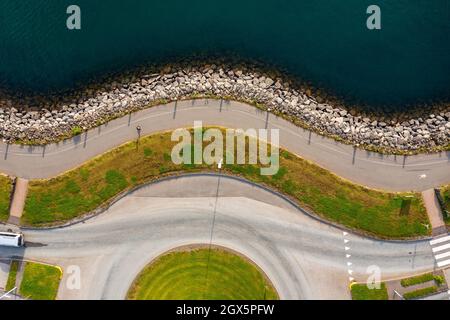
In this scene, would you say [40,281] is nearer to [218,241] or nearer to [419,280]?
[218,241]

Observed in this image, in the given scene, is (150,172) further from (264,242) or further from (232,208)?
(264,242)

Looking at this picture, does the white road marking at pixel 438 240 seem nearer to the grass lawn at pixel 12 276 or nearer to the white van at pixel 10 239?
the white van at pixel 10 239

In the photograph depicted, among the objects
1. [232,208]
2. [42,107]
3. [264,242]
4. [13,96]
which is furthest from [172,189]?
[13,96]

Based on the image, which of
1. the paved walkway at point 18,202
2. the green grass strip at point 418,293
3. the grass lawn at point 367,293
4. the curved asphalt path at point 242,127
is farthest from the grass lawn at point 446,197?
the paved walkway at point 18,202

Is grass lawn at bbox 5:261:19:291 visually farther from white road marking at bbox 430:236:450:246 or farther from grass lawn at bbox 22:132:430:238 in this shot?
white road marking at bbox 430:236:450:246

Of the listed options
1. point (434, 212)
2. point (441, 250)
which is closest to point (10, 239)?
point (434, 212)

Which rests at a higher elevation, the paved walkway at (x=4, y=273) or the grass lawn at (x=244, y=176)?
the grass lawn at (x=244, y=176)
